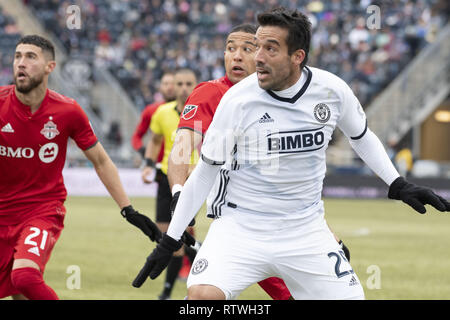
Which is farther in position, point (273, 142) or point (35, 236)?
point (35, 236)

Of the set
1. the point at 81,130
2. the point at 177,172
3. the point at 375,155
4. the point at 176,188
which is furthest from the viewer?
the point at 81,130

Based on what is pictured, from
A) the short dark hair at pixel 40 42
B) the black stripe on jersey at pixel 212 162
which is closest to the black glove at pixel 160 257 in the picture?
the black stripe on jersey at pixel 212 162

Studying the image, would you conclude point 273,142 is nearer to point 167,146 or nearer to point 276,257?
point 276,257

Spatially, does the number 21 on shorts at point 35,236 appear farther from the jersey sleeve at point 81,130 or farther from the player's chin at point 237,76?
the player's chin at point 237,76

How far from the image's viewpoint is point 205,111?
6363 millimetres

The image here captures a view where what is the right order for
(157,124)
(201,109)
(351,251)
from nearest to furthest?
(201,109)
(157,124)
(351,251)

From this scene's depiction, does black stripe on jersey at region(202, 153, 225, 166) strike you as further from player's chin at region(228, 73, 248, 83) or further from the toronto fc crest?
the toronto fc crest

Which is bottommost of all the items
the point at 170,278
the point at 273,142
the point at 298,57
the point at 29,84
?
the point at 170,278

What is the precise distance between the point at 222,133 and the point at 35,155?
2234mm

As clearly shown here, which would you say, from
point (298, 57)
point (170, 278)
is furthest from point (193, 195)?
point (170, 278)

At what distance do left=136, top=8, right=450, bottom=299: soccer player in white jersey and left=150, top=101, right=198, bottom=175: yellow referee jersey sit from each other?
4.66 meters

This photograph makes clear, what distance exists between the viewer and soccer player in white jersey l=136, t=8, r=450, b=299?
5129mm

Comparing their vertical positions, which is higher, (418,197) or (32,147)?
(32,147)
